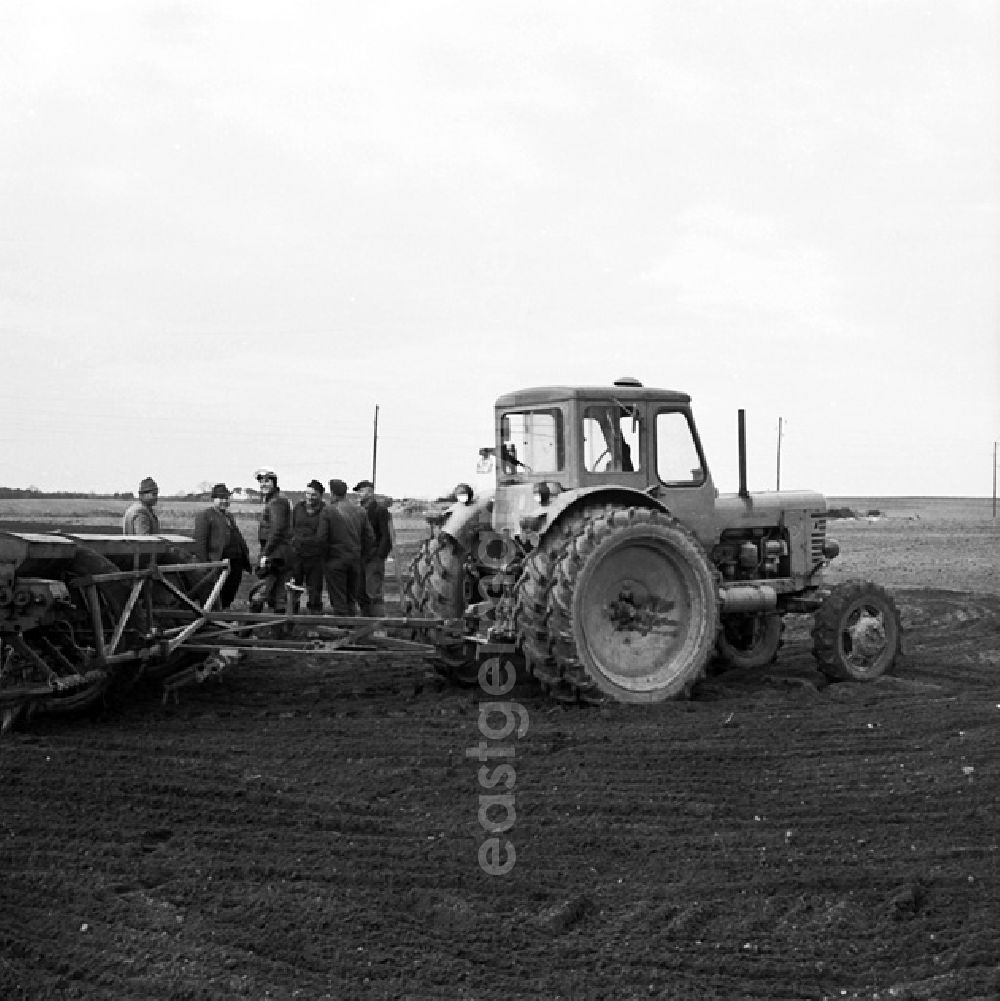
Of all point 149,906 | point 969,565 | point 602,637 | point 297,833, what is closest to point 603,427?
point 602,637

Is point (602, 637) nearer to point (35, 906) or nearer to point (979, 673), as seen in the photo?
point (979, 673)

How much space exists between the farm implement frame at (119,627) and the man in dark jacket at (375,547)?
3810 mm

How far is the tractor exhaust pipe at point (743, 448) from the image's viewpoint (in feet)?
33.5

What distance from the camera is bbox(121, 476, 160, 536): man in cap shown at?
11.0 metres

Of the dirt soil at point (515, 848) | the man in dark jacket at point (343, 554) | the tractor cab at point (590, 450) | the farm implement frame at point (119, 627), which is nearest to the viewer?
the dirt soil at point (515, 848)

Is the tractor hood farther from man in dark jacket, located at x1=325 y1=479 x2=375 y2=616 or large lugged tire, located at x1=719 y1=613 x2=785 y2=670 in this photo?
man in dark jacket, located at x1=325 y1=479 x2=375 y2=616

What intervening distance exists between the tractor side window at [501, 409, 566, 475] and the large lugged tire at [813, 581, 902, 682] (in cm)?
247

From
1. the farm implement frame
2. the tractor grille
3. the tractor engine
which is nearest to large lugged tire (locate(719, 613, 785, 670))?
the tractor engine

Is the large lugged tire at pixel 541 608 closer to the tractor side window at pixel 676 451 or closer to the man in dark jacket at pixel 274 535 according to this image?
the tractor side window at pixel 676 451

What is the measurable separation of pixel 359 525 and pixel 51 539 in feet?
16.8

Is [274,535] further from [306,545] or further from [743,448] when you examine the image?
[743,448]

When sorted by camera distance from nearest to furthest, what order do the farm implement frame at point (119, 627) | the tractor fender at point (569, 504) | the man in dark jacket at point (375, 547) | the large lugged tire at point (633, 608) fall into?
the farm implement frame at point (119, 627)
the large lugged tire at point (633, 608)
the tractor fender at point (569, 504)
the man in dark jacket at point (375, 547)

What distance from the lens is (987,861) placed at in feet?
19.1

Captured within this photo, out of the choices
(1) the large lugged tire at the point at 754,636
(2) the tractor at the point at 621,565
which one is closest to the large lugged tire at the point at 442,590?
(2) the tractor at the point at 621,565
